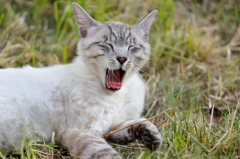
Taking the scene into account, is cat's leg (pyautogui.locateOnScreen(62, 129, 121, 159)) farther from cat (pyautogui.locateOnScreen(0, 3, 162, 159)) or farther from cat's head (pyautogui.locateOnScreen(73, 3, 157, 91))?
cat's head (pyautogui.locateOnScreen(73, 3, 157, 91))

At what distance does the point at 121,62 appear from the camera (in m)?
2.70

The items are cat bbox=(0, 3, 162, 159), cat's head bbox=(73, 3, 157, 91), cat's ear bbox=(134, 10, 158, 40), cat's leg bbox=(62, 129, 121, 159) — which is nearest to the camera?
cat's leg bbox=(62, 129, 121, 159)

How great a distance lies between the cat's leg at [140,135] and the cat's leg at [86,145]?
0.90 feet

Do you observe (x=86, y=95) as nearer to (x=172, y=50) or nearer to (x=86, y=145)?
(x=86, y=145)

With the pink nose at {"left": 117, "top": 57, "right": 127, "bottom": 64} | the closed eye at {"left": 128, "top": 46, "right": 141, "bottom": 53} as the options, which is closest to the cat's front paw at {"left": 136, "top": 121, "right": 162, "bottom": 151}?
the pink nose at {"left": 117, "top": 57, "right": 127, "bottom": 64}

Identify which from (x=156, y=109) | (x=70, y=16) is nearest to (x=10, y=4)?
(x=70, y=16)

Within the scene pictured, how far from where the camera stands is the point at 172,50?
433cm

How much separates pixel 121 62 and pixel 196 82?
163 centimetres

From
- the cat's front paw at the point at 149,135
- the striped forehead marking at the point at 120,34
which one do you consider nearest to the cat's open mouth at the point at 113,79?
Answer: the striped forehead marking at the point at 120,34

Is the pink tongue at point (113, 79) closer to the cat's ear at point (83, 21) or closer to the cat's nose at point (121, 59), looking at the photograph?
the cat's nose at point (121, 59)

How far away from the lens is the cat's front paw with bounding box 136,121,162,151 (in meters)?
2.48

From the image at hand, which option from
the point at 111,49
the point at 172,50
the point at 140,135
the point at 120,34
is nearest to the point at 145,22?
the point at 120,34

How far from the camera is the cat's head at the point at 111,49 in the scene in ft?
8.98

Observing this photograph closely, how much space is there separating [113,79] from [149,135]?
0.64 metres
